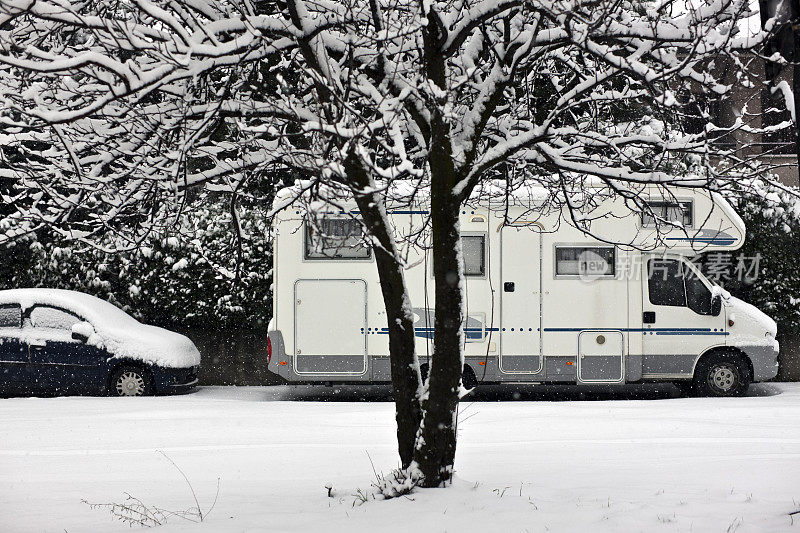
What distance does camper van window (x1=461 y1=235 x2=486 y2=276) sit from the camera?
1304 centimetres

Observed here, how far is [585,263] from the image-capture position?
13.1 metres

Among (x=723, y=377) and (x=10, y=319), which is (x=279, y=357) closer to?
(x=10, y=319)

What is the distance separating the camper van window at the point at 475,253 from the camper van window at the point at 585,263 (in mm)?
1125

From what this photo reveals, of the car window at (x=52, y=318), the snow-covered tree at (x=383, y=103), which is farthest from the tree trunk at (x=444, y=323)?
the car window at (x=52, y=318)

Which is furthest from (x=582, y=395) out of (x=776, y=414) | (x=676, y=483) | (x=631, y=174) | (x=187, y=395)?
(x=631, y=174)

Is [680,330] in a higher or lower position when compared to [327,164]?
lower

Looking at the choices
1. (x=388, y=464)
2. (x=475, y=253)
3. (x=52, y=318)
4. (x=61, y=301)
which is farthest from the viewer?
(x=61, y=301)

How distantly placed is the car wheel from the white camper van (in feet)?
6.58

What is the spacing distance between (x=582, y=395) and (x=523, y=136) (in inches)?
367

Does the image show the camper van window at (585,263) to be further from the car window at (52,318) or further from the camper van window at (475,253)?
the car window at (52,318)

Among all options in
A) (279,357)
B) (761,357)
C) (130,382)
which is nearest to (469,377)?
(279,357)

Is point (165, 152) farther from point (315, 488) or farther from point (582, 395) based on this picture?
point (582, 395)

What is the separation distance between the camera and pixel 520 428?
32.8 feet

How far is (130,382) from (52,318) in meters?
1.54
